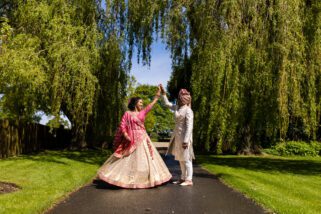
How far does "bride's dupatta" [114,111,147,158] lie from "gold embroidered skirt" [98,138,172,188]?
95mm

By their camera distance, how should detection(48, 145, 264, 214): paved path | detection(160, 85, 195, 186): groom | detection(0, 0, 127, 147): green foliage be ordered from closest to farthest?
detection(48, 145, 264, 214): paved path, detection(160, 85, 195, 186): groom, detection(0, 0, 127, 147): green foliage

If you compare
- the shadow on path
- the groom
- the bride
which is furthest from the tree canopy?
the shadow on path

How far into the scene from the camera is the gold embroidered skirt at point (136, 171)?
8719 millimetres

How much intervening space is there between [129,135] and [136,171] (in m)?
0.81

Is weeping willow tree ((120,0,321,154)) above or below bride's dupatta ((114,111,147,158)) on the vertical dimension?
above

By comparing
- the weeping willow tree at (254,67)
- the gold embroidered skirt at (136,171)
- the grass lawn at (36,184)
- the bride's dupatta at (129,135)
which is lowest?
the grass lawn at (36,184)

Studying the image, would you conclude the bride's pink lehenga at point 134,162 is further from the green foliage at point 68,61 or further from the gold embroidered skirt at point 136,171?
the green foliage at point 68,61

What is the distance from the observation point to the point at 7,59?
1368 cm

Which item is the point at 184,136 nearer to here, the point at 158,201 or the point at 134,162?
the point at 134,162

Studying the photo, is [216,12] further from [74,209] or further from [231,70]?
[74,209]

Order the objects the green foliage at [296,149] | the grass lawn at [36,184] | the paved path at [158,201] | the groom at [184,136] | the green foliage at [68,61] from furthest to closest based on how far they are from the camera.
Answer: the green foliage at [296,149]
the green foliage at [68,61]
the groom at [184,136]
the grass lawn at [36,184]
the paved path at [158,201]

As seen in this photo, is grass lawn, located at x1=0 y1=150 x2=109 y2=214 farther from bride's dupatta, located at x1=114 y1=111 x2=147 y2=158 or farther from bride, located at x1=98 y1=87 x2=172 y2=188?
bride's dupatta, located at x1=114 y1=111 x2=147 y2=158

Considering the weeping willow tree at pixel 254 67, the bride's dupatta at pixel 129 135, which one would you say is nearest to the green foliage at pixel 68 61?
the weeping willow tree at pixel 254 67

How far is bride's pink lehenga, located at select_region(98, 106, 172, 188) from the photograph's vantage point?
8758 mm
